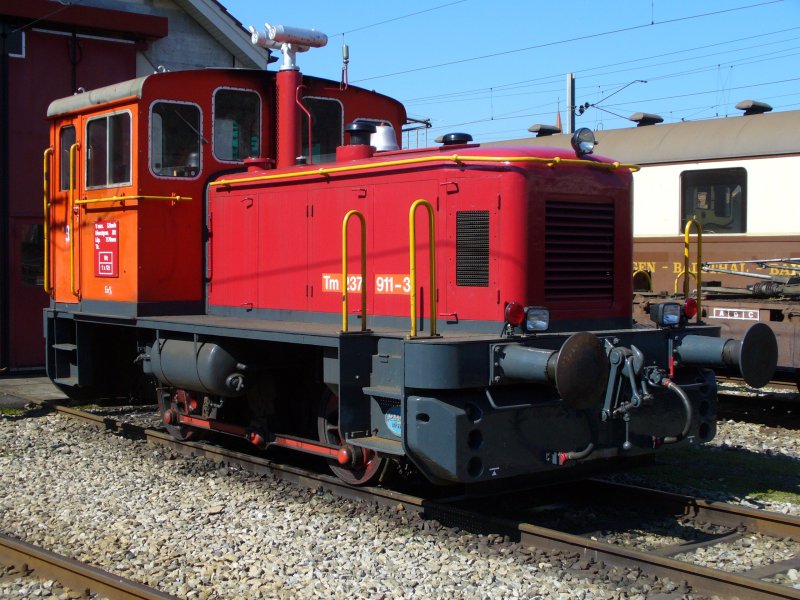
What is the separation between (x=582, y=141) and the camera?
6.30 m

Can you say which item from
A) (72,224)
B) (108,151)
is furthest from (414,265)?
(72,224)

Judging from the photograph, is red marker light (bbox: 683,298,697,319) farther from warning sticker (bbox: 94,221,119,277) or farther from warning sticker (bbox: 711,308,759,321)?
warning sticker (bbox: 94,221,119,277)

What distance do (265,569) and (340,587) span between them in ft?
1.69

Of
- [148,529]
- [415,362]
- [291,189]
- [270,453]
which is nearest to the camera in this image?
[415,362]

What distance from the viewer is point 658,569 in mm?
5000

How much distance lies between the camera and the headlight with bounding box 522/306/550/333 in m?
5.70

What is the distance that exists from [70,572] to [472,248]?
10.2 feet

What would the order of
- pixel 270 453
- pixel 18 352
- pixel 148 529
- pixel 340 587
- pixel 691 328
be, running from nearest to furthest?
1. pixel 340 587
2. pixel 148 529
3. pixel 691 328
4. pixel 270 453
5. pixel 18 352

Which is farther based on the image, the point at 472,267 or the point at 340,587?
the point at 472,267

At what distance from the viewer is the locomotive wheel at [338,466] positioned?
6.50 meters

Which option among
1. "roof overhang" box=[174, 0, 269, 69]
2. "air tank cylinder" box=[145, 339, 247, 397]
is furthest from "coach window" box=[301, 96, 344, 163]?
"roof overhang" box=[174, 0, 269, 69]

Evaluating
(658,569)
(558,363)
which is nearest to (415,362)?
(558,363)

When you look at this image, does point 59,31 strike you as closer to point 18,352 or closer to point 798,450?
point 18,352

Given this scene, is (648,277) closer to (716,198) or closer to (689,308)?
(716,198)
